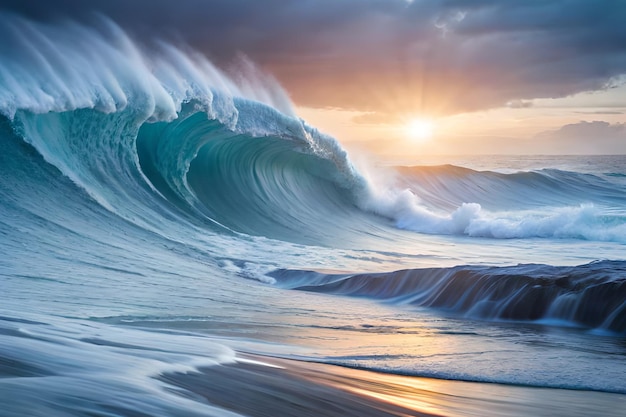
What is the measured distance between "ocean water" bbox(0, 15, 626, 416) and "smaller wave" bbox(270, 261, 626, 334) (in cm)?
2

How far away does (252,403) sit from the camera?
2.77 meters

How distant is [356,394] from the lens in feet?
10.5

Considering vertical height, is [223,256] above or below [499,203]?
below

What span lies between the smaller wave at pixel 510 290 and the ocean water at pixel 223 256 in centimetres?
2

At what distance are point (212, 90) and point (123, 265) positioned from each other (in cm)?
735

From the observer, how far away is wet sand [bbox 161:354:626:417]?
2826 millimetres

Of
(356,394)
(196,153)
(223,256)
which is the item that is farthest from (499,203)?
(356,394)

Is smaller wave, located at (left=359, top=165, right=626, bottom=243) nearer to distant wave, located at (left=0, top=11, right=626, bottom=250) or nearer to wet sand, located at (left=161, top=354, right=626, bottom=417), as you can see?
distant wave, located at (left=0, top=11, right=626, bottom=250)

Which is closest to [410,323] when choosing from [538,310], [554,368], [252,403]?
[538,310]

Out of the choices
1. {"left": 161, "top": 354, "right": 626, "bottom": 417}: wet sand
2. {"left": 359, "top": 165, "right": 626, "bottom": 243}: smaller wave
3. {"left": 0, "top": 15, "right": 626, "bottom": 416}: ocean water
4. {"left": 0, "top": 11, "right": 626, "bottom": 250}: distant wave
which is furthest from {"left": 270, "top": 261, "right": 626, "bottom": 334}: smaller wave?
{"left": 359, "top": 165, "right": 626, "bottom": 243}: smaller wave

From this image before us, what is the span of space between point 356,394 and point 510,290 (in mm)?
3775

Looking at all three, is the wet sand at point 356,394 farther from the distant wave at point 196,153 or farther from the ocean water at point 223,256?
the distant wave at point 196,153

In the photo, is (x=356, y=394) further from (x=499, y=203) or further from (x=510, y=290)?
(x=499, y=203)

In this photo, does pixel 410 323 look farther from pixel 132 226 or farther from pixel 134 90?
pixel 134 90
